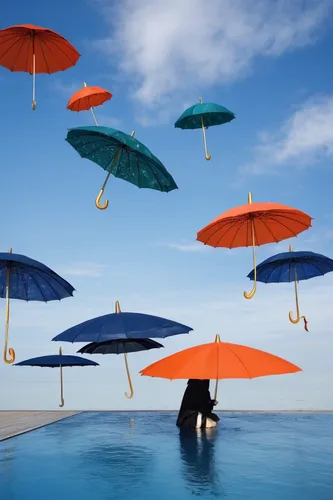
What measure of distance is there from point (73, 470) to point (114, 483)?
99 cm

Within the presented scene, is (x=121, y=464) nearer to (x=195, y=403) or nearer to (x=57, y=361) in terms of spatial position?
(x=195, y=403)

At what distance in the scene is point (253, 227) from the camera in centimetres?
971

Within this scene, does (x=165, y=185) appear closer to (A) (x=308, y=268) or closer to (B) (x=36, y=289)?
(B) (x=36, y=289)

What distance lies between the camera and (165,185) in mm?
8906

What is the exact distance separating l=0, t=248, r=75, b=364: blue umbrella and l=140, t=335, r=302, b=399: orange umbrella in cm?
261

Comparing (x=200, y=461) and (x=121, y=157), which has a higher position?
(x=121, y=157)

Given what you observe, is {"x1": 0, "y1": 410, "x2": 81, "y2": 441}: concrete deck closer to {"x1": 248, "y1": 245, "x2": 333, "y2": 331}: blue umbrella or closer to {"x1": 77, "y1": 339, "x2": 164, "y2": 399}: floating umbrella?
{"x1": 77, "y1": 339, "x2": 164, "y2": 399}: floating umbrella

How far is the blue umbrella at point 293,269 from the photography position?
11.3 meters

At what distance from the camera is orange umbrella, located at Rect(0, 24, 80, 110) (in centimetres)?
1079

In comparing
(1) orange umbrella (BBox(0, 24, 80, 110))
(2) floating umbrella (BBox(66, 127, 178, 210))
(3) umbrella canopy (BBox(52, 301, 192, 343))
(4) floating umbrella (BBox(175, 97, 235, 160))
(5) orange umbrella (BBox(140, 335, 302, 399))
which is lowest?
(5) orange umbrella (BBox(140, 335, 302, 399))

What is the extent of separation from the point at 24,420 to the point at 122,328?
5375 millimetres

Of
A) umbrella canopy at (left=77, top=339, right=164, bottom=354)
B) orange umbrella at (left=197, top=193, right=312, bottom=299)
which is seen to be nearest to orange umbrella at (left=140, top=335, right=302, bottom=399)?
orange umbrella at (left=197, top=193, right=312, bottom=299)

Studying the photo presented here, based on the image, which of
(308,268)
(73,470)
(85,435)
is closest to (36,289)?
(85,435)

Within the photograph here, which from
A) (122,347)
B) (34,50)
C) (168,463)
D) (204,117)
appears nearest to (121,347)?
(122,347)
